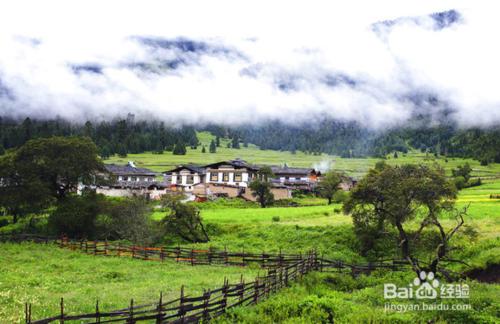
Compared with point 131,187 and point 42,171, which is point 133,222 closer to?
point 42,171

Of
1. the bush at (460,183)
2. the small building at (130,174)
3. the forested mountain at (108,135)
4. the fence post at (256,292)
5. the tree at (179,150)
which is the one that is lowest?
the fence post at (256,292)

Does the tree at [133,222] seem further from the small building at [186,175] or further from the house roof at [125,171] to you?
the house roof at [125,171]

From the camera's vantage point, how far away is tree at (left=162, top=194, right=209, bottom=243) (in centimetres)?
4603

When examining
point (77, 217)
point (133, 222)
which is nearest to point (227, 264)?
point (133, 222)

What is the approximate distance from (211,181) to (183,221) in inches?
1949

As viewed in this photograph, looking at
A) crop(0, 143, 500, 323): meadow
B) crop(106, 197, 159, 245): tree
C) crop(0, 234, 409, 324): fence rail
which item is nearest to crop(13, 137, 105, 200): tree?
crop(106, 197, 159, 245): tree

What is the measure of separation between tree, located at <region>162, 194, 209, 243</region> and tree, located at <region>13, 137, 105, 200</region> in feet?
31.9

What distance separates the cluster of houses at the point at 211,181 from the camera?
3307 inches

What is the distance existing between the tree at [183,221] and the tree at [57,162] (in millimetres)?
9718

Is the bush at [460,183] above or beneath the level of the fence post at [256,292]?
above

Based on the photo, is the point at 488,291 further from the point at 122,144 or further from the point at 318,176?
the point at 122,144

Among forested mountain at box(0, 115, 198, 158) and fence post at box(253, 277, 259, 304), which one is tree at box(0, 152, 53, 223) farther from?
forested mountain at box(0, 115, 198, 158)

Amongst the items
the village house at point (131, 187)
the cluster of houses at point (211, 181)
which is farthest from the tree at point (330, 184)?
the village house at point (131, 187)

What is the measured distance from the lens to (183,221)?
46438 millimetres
